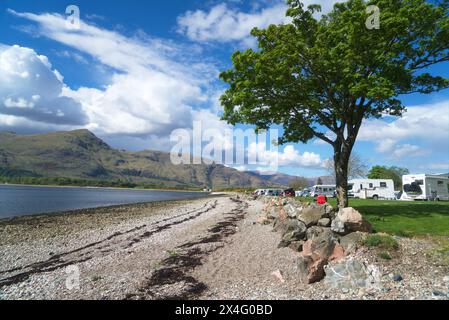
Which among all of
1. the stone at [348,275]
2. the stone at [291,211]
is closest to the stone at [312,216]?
the stone at [291,211]

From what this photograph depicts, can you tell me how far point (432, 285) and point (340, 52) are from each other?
50.1 feet

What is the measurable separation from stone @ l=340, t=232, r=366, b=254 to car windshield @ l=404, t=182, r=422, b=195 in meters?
39.5

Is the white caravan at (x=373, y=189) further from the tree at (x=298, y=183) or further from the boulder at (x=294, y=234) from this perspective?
the tree at (x=298, y=183)

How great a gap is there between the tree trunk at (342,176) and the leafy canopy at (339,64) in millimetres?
865

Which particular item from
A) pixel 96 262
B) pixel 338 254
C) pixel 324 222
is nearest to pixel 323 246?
pixel 338 254

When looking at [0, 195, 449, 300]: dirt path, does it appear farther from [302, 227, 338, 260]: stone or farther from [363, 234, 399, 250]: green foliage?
[302, 227, 338, 260]: stone

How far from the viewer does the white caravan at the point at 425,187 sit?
43719 millimetres

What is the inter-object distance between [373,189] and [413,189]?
1249cm

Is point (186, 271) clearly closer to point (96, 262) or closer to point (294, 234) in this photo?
point (96, 262)

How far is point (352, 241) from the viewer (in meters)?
11.4

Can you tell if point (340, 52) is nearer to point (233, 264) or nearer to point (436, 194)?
point (233, 264)

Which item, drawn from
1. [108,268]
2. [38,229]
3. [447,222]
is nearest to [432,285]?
[447,222]

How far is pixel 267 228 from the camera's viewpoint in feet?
68.8
